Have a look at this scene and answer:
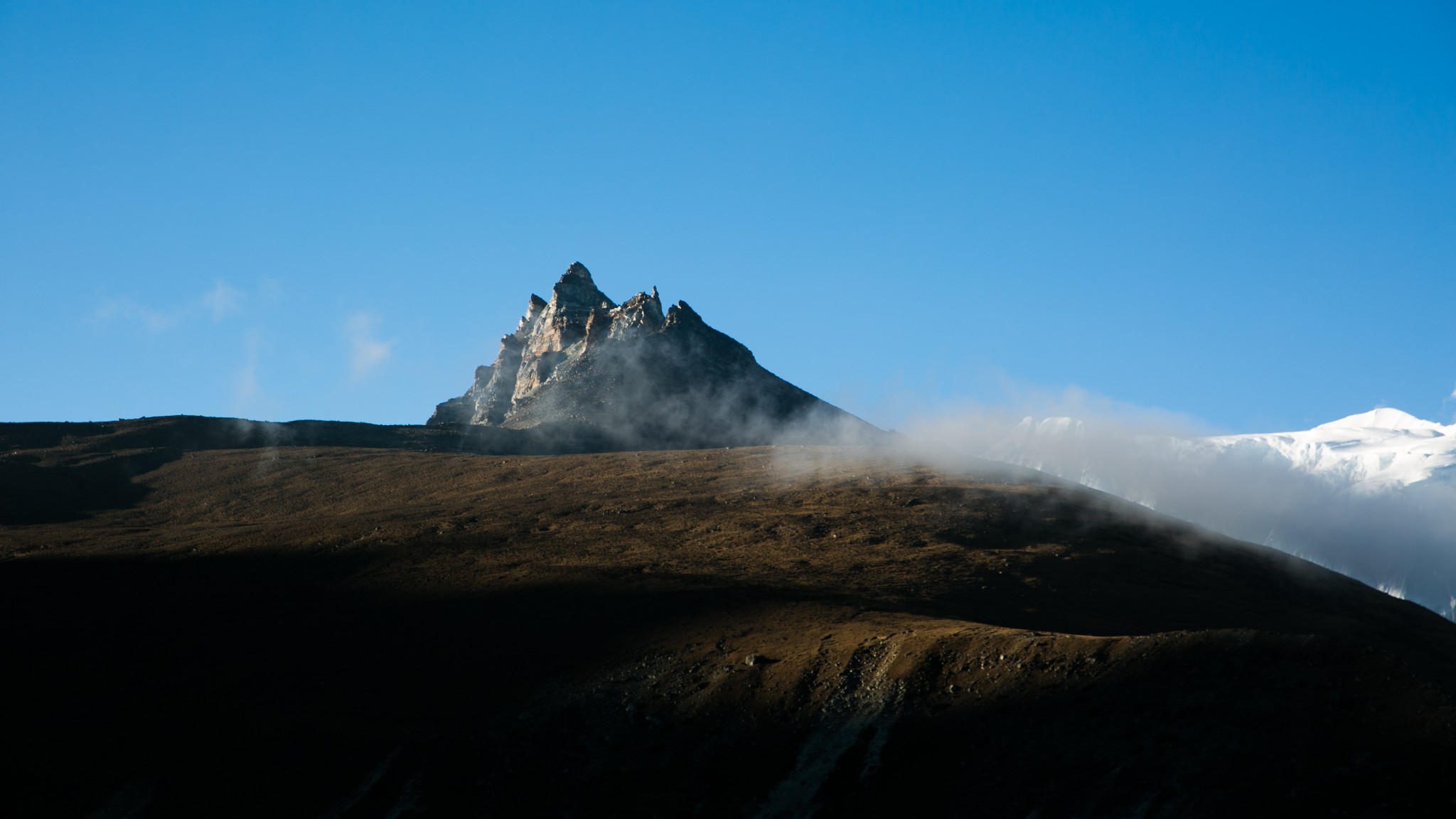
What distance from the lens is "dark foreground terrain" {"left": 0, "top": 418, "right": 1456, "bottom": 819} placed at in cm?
2992

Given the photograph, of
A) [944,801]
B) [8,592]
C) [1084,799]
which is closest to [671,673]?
[944,801]

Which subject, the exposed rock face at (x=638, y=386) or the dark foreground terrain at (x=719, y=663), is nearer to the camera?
the dark foreground terrain at (x=719, y=663)

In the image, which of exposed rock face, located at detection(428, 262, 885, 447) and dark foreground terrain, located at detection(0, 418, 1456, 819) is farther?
exposed rock face, located at detection(428, 262, 885, 447)

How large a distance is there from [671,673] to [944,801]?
42.7ft

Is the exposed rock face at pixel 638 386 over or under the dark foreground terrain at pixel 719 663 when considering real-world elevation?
over

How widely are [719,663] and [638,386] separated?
97.4 meters

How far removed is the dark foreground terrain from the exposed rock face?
50921 mm

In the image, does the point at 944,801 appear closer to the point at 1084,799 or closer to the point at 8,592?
the point at 1084,799

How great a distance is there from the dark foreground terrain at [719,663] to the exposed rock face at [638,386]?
50921 millimetres

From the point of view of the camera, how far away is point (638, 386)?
13725 centimetres

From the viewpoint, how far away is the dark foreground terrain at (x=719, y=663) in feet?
98.2

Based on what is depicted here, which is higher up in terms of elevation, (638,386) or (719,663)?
(638,386)

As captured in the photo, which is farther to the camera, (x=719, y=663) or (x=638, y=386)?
(x=638, y=386)

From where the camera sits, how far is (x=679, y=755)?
118ft
